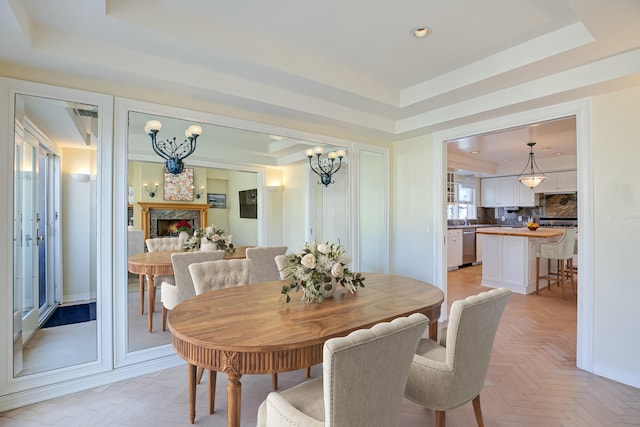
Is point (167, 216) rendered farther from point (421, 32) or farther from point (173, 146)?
point (421, 32)

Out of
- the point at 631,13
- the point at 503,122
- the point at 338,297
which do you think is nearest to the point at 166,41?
the point at 338,297

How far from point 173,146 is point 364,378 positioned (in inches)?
103

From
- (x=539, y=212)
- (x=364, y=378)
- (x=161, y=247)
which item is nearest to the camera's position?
(x=364, y=378)

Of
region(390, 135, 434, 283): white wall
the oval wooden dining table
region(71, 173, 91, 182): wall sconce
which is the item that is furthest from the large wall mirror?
the oval wooden dining table

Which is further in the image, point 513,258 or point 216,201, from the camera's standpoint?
point 513,258

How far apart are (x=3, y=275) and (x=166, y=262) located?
1027 millimetres

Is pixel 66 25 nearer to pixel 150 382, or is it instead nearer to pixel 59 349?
pixel 59 349

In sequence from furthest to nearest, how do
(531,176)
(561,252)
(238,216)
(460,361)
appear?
(531,176) → (561,252) → (238,216) → (460,361)

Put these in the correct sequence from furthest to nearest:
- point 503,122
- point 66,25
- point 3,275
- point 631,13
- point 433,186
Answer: point 433,186 < point 503,122 < point 3,275 < point 66,25 < point 631,13

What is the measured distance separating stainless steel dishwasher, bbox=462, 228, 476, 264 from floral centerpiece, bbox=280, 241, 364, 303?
650cm

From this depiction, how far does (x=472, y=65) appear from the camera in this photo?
279cm

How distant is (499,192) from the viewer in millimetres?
8477

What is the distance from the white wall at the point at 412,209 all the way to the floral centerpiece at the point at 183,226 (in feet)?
8.52

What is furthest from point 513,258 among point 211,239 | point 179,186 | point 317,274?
point 179,186
